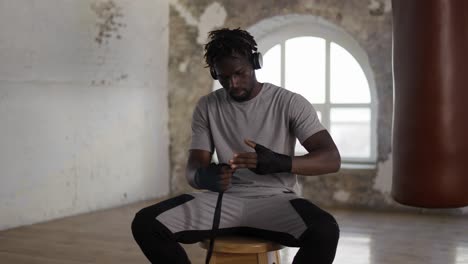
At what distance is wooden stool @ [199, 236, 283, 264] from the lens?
2238 millimetres

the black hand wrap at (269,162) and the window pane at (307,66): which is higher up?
the window pane at (307,66)

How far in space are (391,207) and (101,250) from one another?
8.47 ft

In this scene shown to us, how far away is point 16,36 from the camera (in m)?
4.52

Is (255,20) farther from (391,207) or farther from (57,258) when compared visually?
(57,258)

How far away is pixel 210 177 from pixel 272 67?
395 cm

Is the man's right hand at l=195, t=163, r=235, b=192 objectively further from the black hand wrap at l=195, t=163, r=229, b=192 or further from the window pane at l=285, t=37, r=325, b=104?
the window pane at l=285, t=37, r=325, b=104

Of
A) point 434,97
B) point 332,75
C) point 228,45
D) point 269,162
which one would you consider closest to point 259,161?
point 269,162

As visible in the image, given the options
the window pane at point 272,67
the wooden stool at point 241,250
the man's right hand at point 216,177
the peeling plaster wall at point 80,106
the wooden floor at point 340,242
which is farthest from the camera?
the window pane at point 272,67

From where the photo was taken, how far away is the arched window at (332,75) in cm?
580

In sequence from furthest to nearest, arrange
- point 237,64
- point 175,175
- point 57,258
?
point 175,175
point 57,258
point 237,64

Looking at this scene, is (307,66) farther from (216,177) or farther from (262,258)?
(262,258)

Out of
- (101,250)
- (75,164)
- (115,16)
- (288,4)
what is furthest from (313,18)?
(101,250)

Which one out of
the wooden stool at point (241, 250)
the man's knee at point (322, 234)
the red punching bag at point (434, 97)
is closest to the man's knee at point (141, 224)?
the wooden stool at point (241, 250)

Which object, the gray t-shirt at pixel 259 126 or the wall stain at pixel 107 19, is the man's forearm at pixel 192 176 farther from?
the wall stain at pixel 107 19
